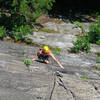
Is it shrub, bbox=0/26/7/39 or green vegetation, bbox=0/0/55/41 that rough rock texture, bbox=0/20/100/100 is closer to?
shrub, bbox=0/26/7/39

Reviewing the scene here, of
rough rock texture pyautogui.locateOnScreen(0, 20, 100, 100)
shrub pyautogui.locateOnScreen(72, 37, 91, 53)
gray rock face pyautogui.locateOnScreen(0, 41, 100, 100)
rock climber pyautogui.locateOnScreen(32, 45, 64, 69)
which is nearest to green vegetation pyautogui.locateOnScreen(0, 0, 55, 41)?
shrub pyautogui.locateOnScreen(72, 37, 91, 53)

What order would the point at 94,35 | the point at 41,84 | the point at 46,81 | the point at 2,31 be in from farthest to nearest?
the point at 94,35
the point at 2,31
the point at 46,81
the point at 41,84

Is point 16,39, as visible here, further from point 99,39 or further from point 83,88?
point 83,88

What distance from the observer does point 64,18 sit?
21.0 metres

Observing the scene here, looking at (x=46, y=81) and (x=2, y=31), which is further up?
(x=2, y=31)

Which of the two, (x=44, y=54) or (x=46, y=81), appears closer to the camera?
(x=46, y=81)

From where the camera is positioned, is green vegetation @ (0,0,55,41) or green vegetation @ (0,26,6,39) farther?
green vegetation @ (0,0,55,41)

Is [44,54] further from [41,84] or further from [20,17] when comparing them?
[20,17]

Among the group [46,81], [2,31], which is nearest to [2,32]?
[2,31]

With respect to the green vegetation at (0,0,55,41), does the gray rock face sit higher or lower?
lower

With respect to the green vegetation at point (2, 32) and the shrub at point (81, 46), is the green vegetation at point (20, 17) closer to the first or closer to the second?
the green vegetation at point (2, 32)

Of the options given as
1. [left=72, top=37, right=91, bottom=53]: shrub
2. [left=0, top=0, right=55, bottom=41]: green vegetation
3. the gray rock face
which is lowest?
[left=72, top=37, right=91, bottom=53]: shrub

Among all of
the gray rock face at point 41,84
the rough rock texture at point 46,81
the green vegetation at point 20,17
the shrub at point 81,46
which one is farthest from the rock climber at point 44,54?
the green vegetation at point 20,17

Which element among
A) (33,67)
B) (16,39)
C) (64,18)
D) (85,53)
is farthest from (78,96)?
(64,18)
